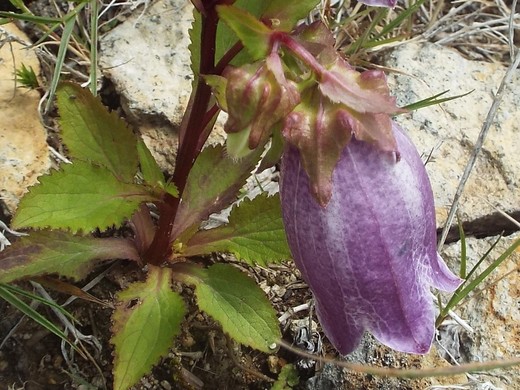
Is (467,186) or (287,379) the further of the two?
(467,186)

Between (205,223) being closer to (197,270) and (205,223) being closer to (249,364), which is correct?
(197,270)

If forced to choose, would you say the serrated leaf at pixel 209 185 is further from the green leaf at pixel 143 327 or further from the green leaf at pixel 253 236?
the green leaf at pixel 143 327

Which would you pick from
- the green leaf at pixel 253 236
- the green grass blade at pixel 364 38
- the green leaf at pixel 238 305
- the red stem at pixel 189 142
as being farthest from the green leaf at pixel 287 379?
the green grass blade at pixel 364 38

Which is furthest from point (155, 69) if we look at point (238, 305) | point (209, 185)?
point (238, 305)

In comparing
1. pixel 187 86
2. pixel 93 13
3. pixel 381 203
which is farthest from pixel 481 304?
pixel 93 13

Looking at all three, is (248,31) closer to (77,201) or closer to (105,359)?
(77,201)

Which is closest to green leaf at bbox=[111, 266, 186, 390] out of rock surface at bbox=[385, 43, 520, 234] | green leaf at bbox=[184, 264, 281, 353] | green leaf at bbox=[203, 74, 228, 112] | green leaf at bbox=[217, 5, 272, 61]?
green leaf at bbox=[184, 264, 281, 353]
